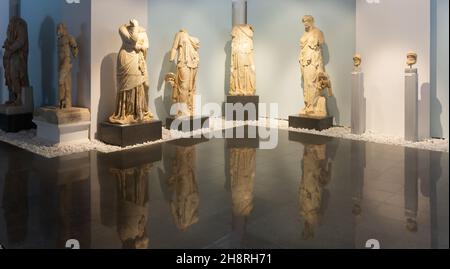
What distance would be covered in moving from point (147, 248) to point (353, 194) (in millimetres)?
2267

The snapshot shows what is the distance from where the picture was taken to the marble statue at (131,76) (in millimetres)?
6613

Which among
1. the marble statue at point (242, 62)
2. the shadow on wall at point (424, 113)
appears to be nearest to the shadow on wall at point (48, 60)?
the marble statue at point (242, 62)

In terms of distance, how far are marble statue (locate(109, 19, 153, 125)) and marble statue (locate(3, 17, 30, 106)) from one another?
Result: 8.86 feet

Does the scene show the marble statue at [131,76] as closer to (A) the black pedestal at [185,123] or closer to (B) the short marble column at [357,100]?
(A) the black pedestal at [185,123]

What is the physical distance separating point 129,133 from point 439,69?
5473 millimetres

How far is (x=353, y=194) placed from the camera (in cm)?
412

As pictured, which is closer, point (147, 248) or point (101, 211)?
point (147, 248)

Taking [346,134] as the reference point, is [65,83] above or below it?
above

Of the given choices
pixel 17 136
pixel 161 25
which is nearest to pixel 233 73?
pixel 161 25

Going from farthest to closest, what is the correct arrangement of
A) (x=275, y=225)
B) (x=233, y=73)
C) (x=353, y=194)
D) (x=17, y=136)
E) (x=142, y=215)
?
1. (x=233, y=73)
2. (x=17, y=136)
3. (x=353, y=194)
4. (x=142, y=215)
5. (x=275, y=225)

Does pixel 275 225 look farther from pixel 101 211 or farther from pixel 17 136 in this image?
pixel 17 136

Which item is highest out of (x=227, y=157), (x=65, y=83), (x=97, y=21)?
(x=97, y=21)

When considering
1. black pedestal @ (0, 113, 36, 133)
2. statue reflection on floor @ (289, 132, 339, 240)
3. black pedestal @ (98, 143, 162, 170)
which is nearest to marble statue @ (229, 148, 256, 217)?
statue reflection on floor @ (289, 132, 339, 240)
